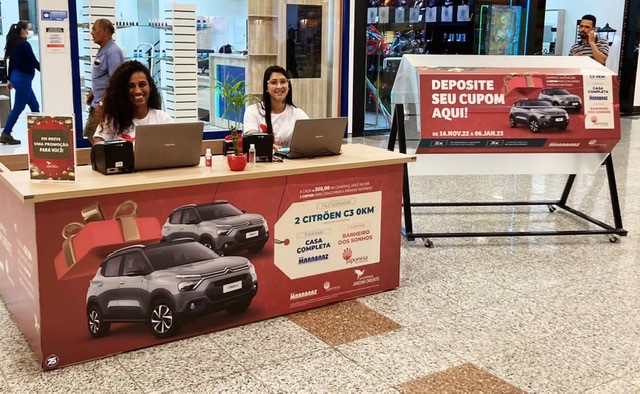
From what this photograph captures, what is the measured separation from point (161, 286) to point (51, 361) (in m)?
0.57

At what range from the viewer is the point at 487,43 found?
11375 mm

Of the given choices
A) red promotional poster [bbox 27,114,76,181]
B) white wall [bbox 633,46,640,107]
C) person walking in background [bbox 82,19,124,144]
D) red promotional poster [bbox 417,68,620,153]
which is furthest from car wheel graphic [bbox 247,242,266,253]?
white wall [bbox 633,46,640,107]

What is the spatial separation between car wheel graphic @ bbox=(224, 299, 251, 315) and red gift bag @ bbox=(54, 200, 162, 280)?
1.80 ft

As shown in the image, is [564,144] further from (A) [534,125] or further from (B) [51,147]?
(B) [51,147]

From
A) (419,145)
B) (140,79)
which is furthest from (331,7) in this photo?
(140,79)

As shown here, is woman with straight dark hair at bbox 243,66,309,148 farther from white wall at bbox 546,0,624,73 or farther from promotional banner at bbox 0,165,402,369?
white wall at bbox 546,0,624,73

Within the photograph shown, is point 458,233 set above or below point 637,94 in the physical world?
below

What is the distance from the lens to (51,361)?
308 centimetres

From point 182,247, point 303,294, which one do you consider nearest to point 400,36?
point 303,294

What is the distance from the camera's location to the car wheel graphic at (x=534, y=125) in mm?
5141

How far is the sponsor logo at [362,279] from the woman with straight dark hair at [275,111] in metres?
1.11

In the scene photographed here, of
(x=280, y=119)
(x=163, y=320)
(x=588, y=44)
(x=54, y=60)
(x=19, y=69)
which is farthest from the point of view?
(x=588, y=44)

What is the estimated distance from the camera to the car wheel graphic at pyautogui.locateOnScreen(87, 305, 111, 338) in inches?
124

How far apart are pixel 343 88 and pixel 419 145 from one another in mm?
4601
